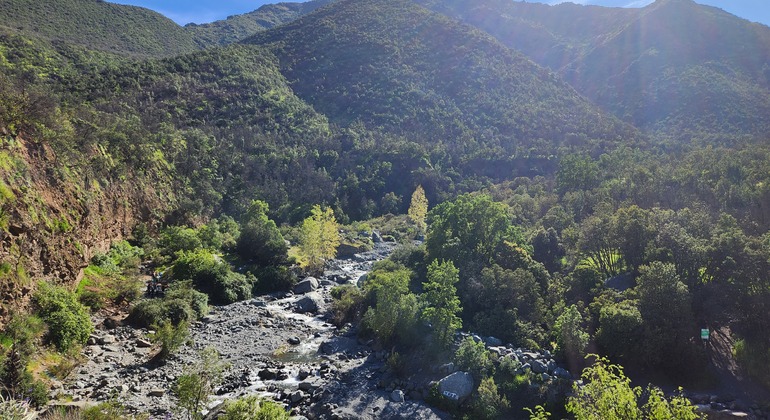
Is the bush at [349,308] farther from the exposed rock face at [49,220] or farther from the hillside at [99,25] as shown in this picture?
the hillside at [99,25]

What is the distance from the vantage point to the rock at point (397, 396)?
23750 millimetres

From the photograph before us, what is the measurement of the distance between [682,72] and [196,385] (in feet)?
491

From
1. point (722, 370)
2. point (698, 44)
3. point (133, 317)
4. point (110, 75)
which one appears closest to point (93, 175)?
point (133, 317)

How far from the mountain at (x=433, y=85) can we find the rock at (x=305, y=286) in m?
74.5

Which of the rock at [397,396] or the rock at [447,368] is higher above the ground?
the rock at [447,368]

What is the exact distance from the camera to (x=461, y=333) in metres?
28.5

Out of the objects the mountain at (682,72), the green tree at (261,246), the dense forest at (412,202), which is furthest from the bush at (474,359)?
the mountain at (682,72)

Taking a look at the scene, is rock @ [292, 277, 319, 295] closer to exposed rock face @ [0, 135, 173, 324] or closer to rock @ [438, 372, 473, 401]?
exposed rock face @ [0, 135, 173, 324]

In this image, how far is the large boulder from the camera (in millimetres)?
38156

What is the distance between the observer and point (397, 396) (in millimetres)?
23922

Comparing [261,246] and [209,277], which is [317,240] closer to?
[261,246]

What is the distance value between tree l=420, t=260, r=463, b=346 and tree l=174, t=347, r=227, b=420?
12961mm

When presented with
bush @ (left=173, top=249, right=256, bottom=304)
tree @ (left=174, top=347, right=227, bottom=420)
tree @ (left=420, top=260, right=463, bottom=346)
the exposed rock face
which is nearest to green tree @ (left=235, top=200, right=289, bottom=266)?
bush @ (left=173, top=249, right=256, bottom=304)

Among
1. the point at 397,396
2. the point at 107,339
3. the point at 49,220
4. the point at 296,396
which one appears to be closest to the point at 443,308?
the point at 397,396
